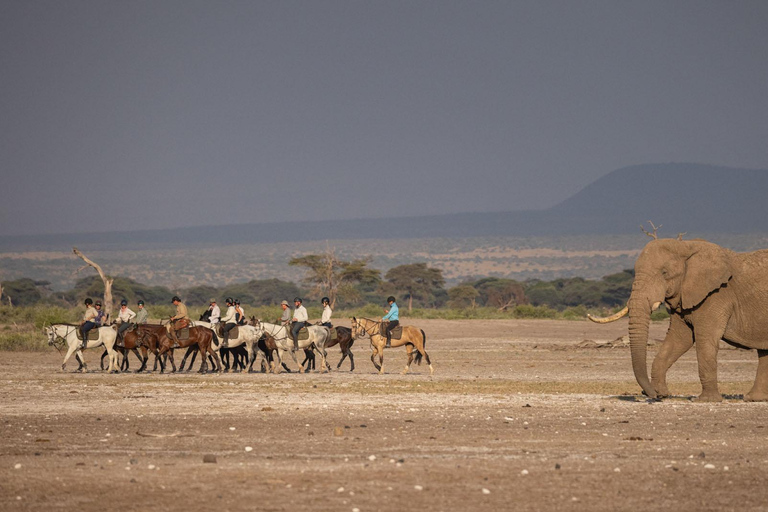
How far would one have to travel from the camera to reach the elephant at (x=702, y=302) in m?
20.8

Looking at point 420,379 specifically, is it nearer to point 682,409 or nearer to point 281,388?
point 281,388

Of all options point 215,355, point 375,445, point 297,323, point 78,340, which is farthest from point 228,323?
point 375,445

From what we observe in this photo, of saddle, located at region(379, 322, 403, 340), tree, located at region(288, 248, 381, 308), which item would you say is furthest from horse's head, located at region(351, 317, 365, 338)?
tree, located at region(288, 248, 381, 308)

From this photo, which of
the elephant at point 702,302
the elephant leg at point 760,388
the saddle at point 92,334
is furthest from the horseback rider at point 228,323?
the elephant leg at point 760,388

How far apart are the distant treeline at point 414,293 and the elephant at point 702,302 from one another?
6287 centimetres

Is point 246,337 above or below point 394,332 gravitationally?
below

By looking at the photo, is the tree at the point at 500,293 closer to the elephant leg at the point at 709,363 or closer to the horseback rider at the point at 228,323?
the horseback rider at the point at 228,323

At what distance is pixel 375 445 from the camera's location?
15.8 metres

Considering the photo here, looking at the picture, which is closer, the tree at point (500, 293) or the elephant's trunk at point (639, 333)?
the elephant's trunk at point (639, 333)

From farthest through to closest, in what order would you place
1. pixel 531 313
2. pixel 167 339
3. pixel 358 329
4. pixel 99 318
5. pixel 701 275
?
pixel 531 313, pixel 99 318, pixel 358 329, pixel 167 339, pixel 701 275

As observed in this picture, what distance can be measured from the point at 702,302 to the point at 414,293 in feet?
272

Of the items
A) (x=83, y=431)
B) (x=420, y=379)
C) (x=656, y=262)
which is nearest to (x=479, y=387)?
(x=420, y=379)

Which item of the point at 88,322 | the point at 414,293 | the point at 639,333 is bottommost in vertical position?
the point at 414,293

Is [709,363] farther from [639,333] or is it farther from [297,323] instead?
[297,323]
